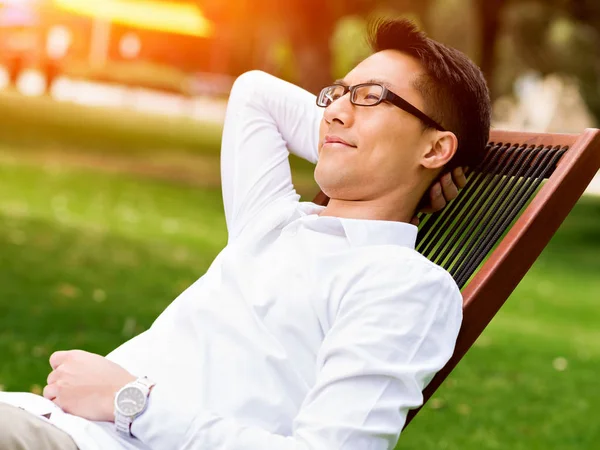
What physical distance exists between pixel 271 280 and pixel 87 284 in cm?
543

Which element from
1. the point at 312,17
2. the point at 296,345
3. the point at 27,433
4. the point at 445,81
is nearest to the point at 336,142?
the point at 445,81

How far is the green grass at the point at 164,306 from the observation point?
575 cm

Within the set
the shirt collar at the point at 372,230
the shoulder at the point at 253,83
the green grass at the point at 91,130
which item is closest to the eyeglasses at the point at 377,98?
the shirt collar at the point at 372,230

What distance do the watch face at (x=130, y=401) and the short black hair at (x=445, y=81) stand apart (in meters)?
1.04

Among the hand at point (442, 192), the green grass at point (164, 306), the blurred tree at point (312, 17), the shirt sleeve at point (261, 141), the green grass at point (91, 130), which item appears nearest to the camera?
the hand at point (442, 192)

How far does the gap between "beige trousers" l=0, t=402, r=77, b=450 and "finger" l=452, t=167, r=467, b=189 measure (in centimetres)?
135

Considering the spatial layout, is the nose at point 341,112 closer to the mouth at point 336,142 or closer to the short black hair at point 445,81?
the mouth at point 336,142

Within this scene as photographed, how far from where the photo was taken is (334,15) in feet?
78.4

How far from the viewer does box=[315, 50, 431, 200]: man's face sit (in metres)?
2.65

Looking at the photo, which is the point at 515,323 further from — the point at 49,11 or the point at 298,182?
the point at 49,11

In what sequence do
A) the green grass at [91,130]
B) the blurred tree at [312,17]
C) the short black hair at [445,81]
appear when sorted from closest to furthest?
the short black hair at [445,81] → the green grass at [91,130] → the blurred tree at [312,17]

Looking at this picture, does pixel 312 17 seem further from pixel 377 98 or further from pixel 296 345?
pixel 296 345

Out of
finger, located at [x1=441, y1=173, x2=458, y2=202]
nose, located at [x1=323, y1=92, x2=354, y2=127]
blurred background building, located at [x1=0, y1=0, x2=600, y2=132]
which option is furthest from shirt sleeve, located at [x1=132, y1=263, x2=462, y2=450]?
blurred background building, located at [x1=0, y1=0, x2=600, y2=132]

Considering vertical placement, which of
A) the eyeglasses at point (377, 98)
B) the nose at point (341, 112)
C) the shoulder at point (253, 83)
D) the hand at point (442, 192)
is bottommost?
the shoulder at point (253, 83)
